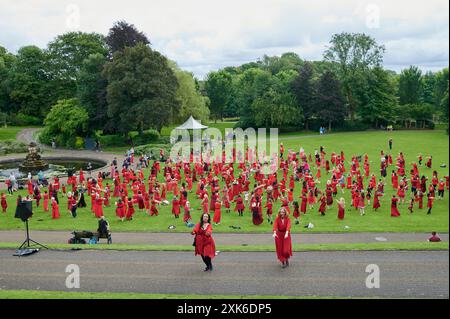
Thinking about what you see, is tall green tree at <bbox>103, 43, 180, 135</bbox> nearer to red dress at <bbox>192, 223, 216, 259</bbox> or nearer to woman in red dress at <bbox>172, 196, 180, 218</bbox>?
woman in red dress at <bbox>172, 196, 180, 218</bbox>

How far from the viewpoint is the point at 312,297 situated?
10.5 m

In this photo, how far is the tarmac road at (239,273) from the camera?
36.2ft

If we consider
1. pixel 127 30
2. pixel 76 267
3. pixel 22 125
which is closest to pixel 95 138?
pixel 127 30

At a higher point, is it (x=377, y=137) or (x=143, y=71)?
(x=143, y=71)

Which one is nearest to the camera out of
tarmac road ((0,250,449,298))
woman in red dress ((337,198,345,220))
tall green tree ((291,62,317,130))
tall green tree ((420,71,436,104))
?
tarmac road ((0,250,449,298))

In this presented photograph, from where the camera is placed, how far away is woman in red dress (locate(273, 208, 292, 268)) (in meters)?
12.4

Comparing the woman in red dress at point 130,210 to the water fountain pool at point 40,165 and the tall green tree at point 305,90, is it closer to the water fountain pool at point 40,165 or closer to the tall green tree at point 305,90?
the water fountain pool at point 40,165

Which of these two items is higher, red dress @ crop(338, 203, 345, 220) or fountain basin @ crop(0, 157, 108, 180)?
fountain basin @ crop(0, 157, 108, 180)

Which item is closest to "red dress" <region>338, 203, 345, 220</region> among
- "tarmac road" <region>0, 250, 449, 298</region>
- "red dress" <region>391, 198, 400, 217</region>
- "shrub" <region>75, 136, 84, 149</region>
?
"red dress" <region>391, 198, 400, 217</region>

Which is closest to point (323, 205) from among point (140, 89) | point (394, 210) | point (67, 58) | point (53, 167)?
point (394, 210)

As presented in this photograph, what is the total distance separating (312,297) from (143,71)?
4205cm

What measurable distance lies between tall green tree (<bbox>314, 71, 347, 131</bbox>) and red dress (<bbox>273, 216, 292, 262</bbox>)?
4941cm

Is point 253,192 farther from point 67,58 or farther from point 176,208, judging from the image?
point 67,58
